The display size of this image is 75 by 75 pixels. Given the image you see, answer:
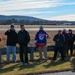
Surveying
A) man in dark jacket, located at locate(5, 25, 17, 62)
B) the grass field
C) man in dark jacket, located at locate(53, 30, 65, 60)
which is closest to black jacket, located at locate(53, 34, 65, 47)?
man in dark jacket, located at locate(53, 30, 65, 60)

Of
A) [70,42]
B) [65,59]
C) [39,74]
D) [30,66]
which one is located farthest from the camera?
[70,42]

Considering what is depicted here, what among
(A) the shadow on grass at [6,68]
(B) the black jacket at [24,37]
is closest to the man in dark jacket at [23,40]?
(B) the black jacket at [24,37]

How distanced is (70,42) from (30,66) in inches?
181

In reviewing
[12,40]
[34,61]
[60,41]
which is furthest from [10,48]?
[60,41]

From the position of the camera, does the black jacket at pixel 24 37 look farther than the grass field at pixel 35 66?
Yes

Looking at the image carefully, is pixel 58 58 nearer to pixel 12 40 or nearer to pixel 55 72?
pixel 12 40

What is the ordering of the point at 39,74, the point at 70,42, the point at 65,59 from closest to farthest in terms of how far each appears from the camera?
the point at 39,74 → the point at 65,59 → the point at 70,42

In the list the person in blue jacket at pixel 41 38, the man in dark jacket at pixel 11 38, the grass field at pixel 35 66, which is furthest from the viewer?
the person in blue jacket at pixel 41 38

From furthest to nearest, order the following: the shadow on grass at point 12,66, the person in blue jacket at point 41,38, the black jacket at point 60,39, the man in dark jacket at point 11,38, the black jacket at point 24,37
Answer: the black jacket at point 60,39
the person in blue jacket at point 41,38
the man in dark jacket at point 11,38
the black jacket at point 24,37
the shadow on grass at point 12,66

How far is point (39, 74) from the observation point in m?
11.4

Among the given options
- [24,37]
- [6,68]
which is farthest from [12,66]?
[24,37]

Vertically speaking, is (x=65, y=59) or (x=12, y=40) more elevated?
Result: (x=12, y=40)

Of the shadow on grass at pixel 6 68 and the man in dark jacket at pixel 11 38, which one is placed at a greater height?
the man in dark jacket at pixel 11 38

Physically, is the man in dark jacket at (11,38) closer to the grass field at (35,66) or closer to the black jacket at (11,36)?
the black jacket at (11,36)
